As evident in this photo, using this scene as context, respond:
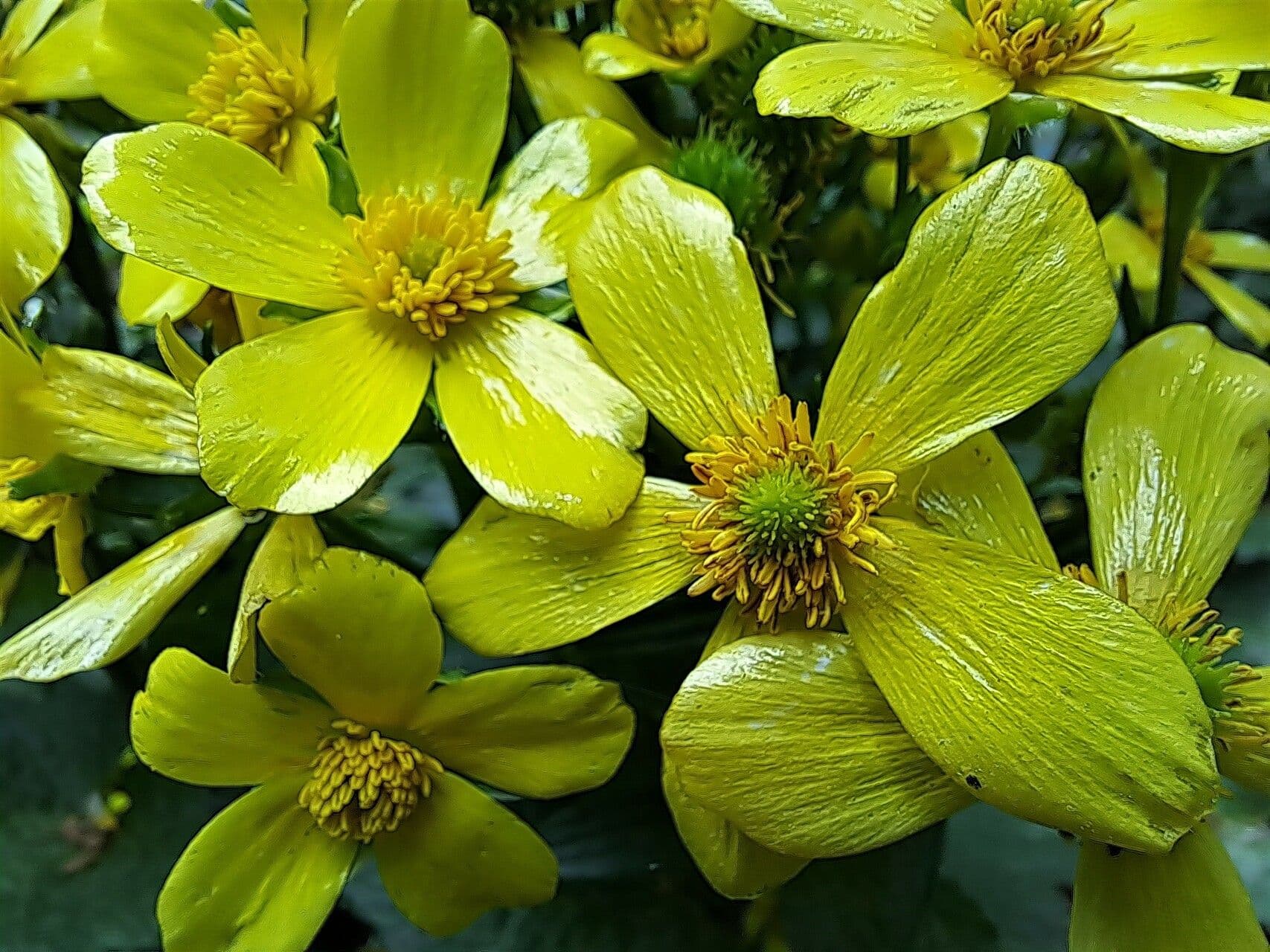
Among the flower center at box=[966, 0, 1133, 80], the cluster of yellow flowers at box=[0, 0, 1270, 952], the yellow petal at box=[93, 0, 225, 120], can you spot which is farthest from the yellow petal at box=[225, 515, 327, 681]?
the flower center at box=[966, 0, 1133, 80]

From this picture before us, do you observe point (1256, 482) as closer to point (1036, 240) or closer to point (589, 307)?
point (1036, 240)

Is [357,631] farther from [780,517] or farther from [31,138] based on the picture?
[31,138]

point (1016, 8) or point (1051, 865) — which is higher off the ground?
point (1016, 8)

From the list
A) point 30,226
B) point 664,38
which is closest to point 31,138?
point 30,226

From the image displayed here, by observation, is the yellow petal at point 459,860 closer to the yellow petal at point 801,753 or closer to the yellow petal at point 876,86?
the yellow petal at point 801,753

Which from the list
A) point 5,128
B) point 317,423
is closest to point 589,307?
point 317,423

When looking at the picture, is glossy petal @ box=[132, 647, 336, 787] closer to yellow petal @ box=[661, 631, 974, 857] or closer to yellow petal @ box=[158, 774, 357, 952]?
yellow petal @ box=[158, 774, 357, 952]

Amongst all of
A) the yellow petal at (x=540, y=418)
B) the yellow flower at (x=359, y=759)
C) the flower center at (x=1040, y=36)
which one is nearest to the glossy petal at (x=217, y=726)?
the yellow flower at (x=359, y=759)
